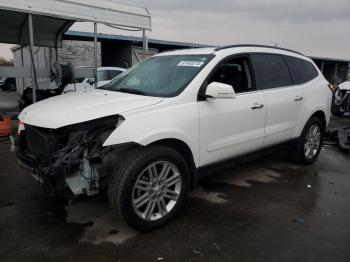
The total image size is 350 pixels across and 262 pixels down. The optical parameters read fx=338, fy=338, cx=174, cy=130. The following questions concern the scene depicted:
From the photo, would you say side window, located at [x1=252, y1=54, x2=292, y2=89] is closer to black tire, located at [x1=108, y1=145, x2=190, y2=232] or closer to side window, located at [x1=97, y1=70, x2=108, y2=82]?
black tire, located at [x1=108, y1=145, x2=190, y2=232]

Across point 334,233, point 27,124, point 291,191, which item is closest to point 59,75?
point 27,124

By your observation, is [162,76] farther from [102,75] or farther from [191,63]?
[102,75]

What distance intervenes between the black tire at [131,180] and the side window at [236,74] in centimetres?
128

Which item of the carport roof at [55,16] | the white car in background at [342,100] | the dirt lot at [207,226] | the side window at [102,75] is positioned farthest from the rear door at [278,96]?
the side window at [102,75]

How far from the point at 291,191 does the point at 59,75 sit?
5721 mm

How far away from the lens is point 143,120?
304 centimetres

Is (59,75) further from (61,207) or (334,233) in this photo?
(334,233)

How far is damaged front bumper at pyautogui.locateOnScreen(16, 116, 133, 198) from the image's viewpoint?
291 cm

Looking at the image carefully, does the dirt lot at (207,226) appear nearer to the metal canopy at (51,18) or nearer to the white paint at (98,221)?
the white paint at (98,221)

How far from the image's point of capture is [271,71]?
4527 millimetres

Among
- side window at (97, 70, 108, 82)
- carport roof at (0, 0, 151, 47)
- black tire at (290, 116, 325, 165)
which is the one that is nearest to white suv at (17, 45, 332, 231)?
black tire at (290, 116, 325, 165)

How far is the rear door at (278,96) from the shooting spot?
4336 millimetres

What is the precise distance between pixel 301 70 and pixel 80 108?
3469 millimetres

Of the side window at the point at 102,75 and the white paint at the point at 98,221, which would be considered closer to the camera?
the white paint at the point at 98,221
